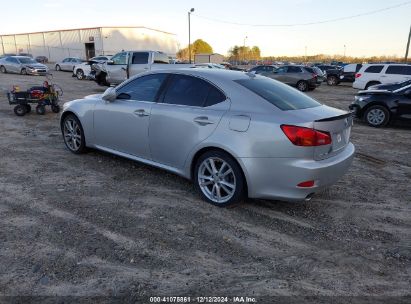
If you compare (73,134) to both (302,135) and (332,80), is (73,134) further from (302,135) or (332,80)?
(332,80)

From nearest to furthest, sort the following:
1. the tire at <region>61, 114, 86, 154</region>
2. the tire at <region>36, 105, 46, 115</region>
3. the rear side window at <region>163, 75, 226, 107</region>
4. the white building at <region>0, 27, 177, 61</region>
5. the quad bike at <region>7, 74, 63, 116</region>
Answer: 1. the rear side window at <region>163, 75, 226, 107</region>
2. the tire at <region>61, 114, 86, 154</region>
3. the quad bike at <region>7, 74, 63, 116</region>
4. the tire at <region>36, 105, 46, 115</region>
5. the white building at <region>0, 27, 177, 61</region>

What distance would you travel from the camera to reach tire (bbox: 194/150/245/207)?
4152 mm

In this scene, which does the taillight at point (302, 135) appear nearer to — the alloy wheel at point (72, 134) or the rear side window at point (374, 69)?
the alloy wheel at point (72, 134)

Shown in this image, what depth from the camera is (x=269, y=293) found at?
286 cm

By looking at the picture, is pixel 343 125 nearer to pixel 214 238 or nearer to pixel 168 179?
pixel 214 238

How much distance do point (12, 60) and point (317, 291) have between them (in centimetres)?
3128

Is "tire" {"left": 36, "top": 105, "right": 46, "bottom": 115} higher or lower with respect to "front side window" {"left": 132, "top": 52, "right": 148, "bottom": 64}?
lower

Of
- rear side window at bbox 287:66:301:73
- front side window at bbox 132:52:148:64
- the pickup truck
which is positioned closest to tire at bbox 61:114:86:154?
the pickup truck

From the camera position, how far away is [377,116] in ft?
34.5

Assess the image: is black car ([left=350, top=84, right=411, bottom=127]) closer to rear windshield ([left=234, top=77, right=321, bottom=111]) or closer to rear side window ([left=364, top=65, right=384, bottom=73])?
rear windshield ([left=234, top=77, right=321, bottom=111])

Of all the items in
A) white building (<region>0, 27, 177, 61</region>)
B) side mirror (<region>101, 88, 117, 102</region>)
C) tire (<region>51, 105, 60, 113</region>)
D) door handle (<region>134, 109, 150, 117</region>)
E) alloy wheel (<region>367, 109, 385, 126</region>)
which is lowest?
alloy wheel (<region>367, 109, 385, 126</region>)

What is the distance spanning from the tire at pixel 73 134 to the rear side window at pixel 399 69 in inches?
691

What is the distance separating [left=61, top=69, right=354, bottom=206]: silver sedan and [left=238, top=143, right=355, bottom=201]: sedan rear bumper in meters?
0.01

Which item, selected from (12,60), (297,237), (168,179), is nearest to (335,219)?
(297,237)
